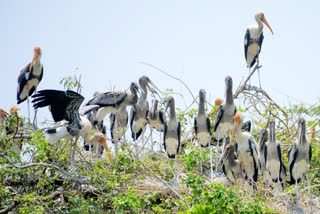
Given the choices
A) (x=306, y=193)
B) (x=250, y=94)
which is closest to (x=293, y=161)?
(x=306, y=193)

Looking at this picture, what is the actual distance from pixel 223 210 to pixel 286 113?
389cm

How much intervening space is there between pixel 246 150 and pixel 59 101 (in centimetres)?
305

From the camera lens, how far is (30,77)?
12.4 meters

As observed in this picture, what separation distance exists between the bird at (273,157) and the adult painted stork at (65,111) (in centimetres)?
258

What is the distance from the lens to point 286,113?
10.6m

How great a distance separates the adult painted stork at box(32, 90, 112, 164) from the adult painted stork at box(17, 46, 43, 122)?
9.45 feet

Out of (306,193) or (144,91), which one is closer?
(306,193)

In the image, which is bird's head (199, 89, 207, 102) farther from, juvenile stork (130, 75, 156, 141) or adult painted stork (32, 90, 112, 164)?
adult painted stork (32, 90, 112, 164)

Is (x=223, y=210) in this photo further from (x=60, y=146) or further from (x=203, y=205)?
(x=60, y=146)

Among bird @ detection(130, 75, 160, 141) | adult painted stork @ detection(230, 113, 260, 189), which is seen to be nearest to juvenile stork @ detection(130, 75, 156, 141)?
bird @ detection(130, 75, 160, 141)

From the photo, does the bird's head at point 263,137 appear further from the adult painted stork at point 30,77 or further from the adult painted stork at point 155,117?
the adult painted stork at point 30,77

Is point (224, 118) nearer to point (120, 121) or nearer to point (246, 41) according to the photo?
point (120, 121)

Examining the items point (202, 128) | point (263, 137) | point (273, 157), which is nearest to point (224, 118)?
point (202, 128)

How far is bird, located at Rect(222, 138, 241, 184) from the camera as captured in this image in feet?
32.5
